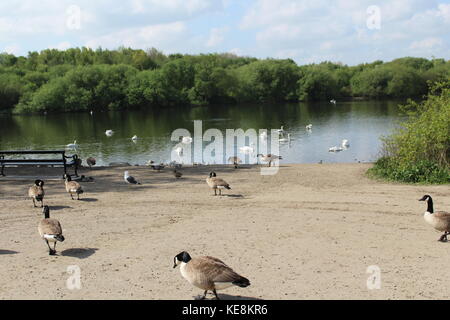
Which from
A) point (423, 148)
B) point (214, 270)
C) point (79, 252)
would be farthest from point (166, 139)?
point (214, 270)

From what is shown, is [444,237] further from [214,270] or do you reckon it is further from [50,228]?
[50,228]

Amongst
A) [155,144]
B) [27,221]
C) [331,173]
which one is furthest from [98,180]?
[155,144]

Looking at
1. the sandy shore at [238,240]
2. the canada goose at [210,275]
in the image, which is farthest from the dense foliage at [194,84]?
the canada goose at [210,275]

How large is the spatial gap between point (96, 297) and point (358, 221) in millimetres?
7505

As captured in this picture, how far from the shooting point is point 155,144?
44.6 metres

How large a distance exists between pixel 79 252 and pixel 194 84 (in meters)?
105

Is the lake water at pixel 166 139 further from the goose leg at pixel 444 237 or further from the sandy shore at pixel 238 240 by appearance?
the goose leg at pixel 444 237

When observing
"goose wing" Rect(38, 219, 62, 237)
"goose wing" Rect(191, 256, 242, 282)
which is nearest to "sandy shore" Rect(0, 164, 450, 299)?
"goose wing" Rect(38, 219, 62, 237)

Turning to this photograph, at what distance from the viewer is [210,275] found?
23.5ft

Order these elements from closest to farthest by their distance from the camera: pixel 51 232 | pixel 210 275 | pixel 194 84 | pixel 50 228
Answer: pixel 210 275, pixel 51 232, pixel 50 228, pixel 194 84

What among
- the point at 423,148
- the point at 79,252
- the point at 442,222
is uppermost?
the point at 423,148

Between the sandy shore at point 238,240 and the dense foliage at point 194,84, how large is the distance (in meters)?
85.8

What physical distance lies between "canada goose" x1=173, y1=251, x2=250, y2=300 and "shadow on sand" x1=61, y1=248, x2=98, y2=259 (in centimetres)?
326

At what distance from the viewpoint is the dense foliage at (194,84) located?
323 ft
